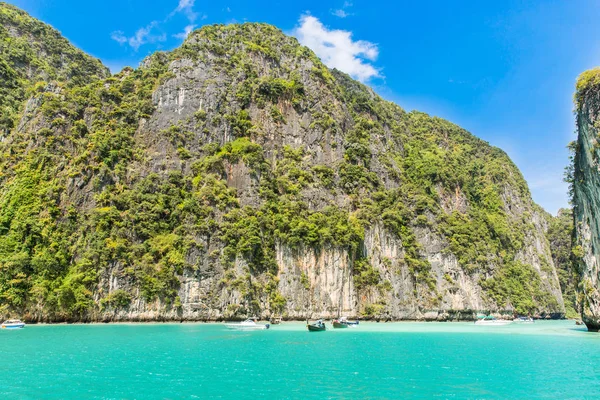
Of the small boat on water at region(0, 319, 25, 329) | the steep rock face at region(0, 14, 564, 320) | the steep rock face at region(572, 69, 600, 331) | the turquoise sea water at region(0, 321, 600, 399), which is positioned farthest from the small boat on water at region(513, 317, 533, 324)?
the small boat on water at region(0, 319, 25, 329)

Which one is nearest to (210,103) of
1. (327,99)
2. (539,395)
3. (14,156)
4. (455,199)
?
(327,99)

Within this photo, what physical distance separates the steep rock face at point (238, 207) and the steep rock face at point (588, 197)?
30031mm

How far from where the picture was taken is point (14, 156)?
62.2 meters

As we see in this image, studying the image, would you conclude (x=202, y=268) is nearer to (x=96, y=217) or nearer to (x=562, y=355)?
(x=96, y=217)

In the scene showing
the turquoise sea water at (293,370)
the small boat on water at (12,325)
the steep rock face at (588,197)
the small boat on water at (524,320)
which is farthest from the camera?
the small boat on water at (524,320)

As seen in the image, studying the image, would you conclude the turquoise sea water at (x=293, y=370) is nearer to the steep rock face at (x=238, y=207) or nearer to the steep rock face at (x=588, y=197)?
the steep rock face at (x=588, y=197)

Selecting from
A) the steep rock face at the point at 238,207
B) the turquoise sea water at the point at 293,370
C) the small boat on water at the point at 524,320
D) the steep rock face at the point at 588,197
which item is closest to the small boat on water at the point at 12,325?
the steep rock face at the point at 238,207

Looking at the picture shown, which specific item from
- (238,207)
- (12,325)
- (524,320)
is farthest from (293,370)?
(524,320)

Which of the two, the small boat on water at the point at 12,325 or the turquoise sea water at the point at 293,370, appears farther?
the small boat on water at the point at 12,325

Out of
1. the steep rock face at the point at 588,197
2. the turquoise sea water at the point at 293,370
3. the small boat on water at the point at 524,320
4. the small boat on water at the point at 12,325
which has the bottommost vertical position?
the small boat on water at the point at 524,320

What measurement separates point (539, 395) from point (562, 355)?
42.2 ft

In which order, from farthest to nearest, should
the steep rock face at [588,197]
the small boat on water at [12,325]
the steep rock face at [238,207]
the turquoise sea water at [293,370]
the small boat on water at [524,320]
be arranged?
the small boat on water at [524,320], the steep rock face at [238,207], the small boat on water at [12,325], the steep rock face at [588,197], the turquoise sea water at [293,370]

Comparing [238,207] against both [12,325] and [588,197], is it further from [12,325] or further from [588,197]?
[588,197]

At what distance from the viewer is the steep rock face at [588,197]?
125 ft
